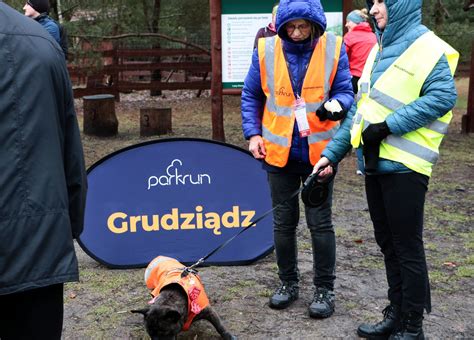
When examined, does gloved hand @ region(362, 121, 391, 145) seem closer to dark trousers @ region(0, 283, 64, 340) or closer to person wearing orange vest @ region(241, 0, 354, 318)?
person wearing orange vest @ region(241, 0, 354, 318)

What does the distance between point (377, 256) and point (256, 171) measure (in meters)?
1.20

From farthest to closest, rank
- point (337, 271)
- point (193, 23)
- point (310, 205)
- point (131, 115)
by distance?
point (193, 23) < point (131, 115) < point (337, 271) < point (310, 205)

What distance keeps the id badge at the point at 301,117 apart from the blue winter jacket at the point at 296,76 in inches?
1.5

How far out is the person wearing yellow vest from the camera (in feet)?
9.64

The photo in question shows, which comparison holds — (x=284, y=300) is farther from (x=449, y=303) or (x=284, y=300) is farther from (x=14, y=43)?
(x=14, y=43)

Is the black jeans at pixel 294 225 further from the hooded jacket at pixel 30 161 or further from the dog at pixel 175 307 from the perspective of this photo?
the hooded jacket at pixel 30 161

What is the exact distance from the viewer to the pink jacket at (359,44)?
7.50 m

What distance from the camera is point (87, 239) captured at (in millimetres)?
4625

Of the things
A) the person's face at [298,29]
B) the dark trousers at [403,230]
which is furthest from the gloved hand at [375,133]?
the person's face at [298,29]

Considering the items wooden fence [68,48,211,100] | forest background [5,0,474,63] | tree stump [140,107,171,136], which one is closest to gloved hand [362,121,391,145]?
forest background [5,0,474,63]

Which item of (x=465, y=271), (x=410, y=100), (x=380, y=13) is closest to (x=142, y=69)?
(x=465, y=271)

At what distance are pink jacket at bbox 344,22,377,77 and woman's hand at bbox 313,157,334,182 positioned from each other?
4.34m

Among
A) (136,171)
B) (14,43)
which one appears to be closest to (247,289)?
(136,171)

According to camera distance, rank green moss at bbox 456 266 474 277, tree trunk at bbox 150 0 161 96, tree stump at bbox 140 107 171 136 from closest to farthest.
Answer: green moss at bbox 456 266 474 277
tree stump at bbox 140 107 171 136
tree trunk at bbox 150 0 161 96
